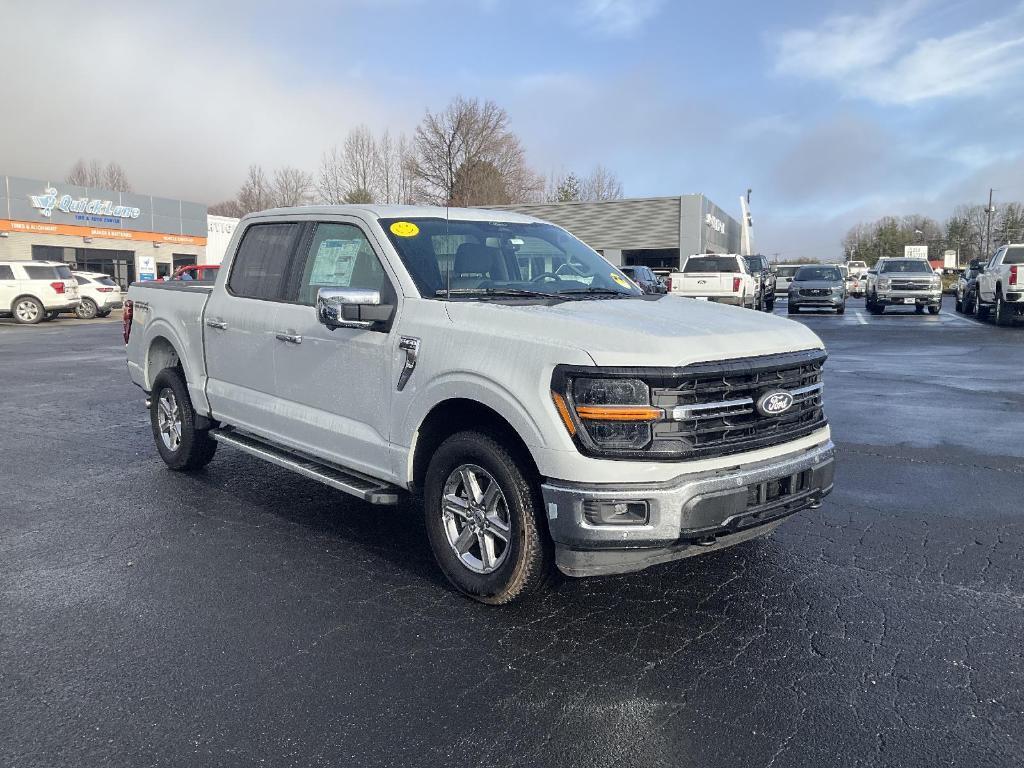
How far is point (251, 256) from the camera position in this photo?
18.9 feet

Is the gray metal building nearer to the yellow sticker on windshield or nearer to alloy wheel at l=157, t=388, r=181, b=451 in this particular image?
alloy wheel at l=157, t=388, r=181, b=451

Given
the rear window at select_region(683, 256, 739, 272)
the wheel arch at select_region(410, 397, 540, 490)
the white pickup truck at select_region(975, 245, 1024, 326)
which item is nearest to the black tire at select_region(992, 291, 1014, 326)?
the white pickup truck at select_region(975, 245, 1024, 326)

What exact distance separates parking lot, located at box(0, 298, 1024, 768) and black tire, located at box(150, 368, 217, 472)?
25cm

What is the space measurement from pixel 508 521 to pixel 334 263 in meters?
2.05

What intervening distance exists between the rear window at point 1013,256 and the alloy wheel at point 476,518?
23.1 m

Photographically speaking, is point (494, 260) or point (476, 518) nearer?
point (476, 518)

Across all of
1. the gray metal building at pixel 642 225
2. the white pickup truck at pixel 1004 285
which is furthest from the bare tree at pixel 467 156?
the white pickup truck at pixel 1004 285

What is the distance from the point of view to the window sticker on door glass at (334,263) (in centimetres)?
487

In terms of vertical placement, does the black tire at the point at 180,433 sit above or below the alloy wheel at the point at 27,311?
below

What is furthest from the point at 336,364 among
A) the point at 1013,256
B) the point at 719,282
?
the point at 1013,256

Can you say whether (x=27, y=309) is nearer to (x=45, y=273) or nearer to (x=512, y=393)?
(x=45, y=273)

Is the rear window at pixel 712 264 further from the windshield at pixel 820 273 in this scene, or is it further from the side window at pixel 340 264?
the side window at pixel 340 264

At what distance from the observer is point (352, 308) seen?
14.0 feet

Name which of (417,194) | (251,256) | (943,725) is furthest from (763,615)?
(417,194)
